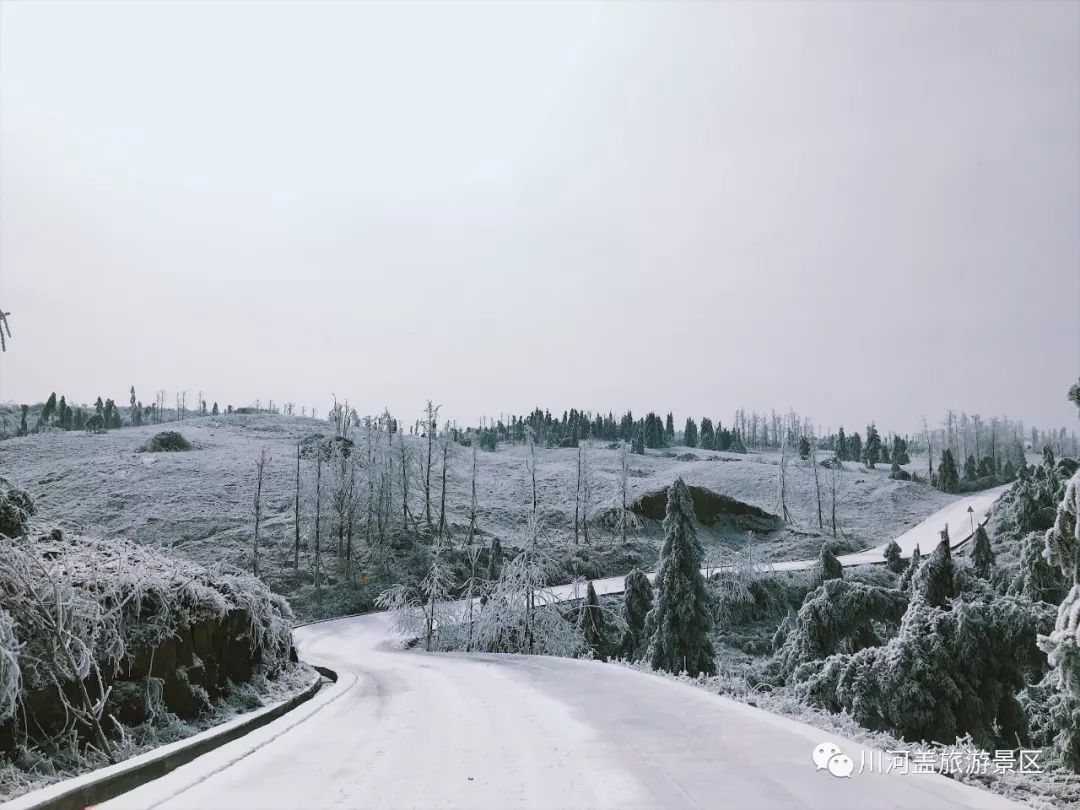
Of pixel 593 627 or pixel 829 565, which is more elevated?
pixel 829 565

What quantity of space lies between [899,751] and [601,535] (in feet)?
206

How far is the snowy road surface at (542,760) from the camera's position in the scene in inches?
260

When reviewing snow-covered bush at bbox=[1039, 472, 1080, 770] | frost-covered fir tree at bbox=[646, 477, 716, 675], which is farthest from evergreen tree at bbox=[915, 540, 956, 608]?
frost-covered fir tree at bbox=[646, 477, 716, 675]

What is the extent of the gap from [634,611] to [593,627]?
3.52 metres

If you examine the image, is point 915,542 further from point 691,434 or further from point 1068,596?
point 691,434

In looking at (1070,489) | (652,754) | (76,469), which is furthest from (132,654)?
(76,469)

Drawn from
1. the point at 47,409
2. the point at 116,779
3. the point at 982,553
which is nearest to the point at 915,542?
the point at 982,553

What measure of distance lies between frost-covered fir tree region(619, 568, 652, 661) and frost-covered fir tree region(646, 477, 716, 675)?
5714mm

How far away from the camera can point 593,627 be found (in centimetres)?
3588

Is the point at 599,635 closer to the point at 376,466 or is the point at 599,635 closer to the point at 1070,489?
the point at 1070,489

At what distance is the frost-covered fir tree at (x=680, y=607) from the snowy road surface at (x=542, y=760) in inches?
658

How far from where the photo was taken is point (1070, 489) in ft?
23.7

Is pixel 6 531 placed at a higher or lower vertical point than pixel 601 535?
higher

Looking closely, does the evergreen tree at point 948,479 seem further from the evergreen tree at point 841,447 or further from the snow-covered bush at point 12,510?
the snow-covered bush at point 12,510
